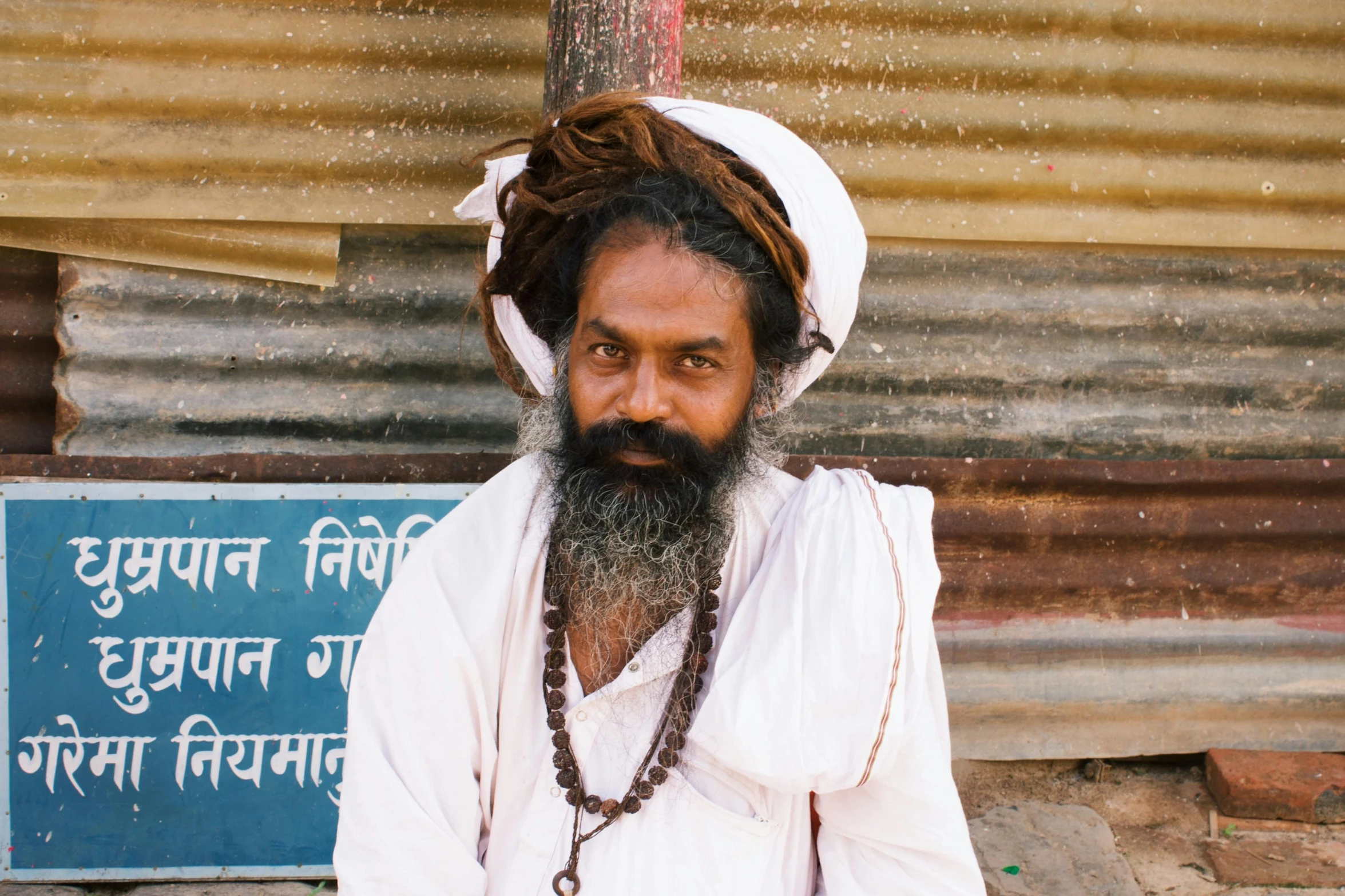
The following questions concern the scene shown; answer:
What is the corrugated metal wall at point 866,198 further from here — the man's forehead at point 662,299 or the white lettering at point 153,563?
the man's forehead at point 662,299

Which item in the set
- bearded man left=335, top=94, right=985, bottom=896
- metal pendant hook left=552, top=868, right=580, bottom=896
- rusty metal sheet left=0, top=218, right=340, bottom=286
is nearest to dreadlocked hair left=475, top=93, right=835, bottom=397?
bearded man left=335, top=94, right=985, bottom=896

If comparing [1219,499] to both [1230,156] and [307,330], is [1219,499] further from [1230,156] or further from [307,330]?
[307,330]

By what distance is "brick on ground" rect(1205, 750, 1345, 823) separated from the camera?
3.17 m

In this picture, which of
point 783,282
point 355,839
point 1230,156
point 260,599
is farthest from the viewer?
point 1230,156

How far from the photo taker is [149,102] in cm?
279

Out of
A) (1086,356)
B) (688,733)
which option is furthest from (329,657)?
(1086,356)

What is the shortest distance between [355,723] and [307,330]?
1.71 m

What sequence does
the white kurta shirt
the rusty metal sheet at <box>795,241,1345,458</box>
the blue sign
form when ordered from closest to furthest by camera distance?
the white kurta shirt
the blue sign
the rusty metal sheet at <box>795,241,1345,458</box>

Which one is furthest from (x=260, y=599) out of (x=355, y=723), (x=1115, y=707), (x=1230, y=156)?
(x=1230, y=156)

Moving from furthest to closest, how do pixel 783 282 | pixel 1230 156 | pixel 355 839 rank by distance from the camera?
pixel 1230 156
pixel 783 282
pixel 355 839

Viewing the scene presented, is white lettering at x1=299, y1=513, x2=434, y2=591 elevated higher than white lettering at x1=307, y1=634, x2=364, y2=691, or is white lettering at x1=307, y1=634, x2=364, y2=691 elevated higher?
white lettering at x1=299, y1=513, x2=434, y2=591

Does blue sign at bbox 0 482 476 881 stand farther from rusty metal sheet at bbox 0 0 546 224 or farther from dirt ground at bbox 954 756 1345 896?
dirt ground at bbox 954 756 1345 896

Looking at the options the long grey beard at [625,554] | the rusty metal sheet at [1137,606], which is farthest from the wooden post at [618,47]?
the rusty metal sheet at [1137,606]

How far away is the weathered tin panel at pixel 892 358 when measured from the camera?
9.56ft
